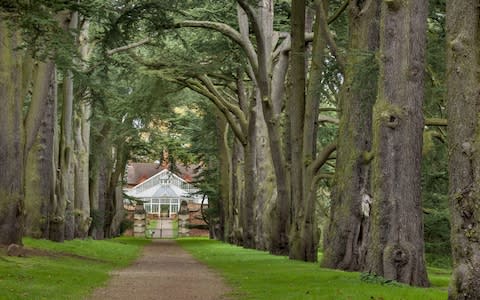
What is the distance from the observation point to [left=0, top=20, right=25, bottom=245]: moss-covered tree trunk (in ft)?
63.1

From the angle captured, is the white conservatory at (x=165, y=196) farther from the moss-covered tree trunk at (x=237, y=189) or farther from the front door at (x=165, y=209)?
the moss-covered tree trunk at (x=237, y=189)

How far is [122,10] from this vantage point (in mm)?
23500

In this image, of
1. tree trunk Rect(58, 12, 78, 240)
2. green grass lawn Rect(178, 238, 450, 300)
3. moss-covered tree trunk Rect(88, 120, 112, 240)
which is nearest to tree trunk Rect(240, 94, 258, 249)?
tree trunk Rect(58, 12, 78, 240)

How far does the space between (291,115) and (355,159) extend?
20.1ft

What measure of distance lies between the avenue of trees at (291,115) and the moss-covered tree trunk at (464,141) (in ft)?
0.05

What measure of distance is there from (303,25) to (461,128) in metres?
14.6

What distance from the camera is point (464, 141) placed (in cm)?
966

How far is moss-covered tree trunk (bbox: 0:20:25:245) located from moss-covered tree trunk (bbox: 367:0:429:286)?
8333mm

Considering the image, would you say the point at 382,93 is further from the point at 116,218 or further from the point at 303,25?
the point at 116,218

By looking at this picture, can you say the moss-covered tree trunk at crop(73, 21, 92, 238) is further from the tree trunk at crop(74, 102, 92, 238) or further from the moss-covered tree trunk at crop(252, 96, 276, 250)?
the moss-covered tree trunk at crop(252, 96, 276, 250)

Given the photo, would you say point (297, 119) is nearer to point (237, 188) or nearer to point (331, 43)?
point (331, 43)

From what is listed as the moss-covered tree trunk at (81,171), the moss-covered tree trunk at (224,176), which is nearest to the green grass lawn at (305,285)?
the moss-covered tree trunk at (81,171)

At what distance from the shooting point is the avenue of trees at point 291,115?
559 inches

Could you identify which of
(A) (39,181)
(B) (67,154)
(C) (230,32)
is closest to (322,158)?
(C) (230,32)
